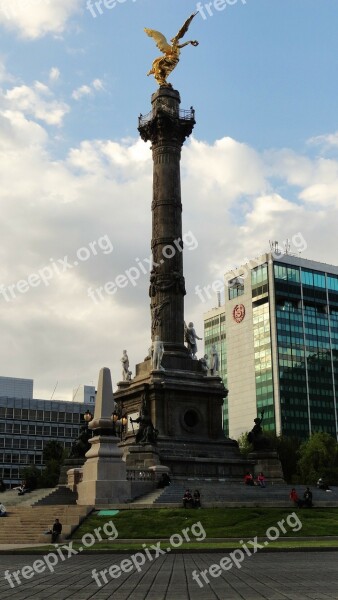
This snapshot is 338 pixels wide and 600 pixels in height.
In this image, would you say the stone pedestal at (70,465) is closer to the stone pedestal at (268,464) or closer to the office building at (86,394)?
the stone pedestal at (268,464)

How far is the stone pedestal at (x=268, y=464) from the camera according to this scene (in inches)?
1800

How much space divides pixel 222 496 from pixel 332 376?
305ft

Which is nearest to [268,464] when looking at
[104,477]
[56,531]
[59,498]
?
[104,477]

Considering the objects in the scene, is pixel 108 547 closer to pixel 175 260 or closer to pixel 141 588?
pixel 141 588

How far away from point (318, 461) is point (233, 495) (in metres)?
41.0

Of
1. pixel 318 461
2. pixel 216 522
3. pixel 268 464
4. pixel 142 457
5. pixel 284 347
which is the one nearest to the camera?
pixel 216 522

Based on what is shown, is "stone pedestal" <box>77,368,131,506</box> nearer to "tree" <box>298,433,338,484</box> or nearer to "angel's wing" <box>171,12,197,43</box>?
"angel's wing" <box>171,12,197,43</box>

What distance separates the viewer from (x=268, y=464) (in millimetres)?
46312

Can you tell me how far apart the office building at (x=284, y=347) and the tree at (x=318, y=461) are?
37769 millimetres

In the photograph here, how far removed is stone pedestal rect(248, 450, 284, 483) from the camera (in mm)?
45719

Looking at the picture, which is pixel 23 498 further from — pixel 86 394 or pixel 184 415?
pixel 86 394

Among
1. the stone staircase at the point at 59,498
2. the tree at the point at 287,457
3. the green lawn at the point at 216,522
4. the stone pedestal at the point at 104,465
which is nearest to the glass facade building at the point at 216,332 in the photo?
the tree at the point at 287,457

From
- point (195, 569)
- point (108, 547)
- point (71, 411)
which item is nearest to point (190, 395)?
point (108, 547)

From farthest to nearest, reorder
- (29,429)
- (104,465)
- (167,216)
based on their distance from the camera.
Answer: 1. (29,429)
2. (167,216)
3. (104,465)
